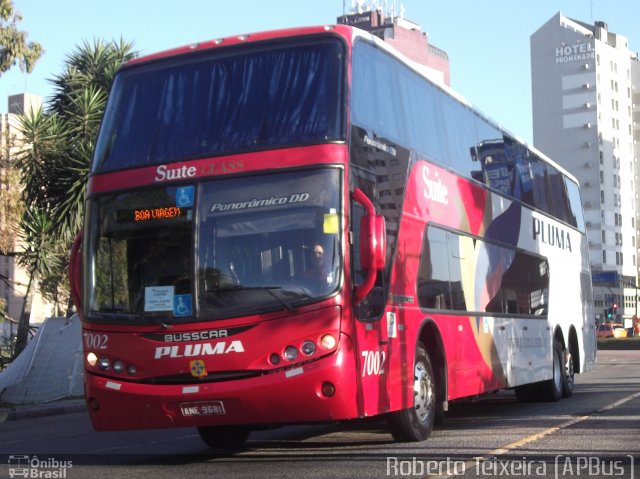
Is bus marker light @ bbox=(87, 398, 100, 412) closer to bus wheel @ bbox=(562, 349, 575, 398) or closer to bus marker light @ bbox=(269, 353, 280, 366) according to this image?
bus marker light @ bbox=(269, 353, 280, 366)

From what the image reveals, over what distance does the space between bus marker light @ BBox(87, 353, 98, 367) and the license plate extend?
0.99 meters

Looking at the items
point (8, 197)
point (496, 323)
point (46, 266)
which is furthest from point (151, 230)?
point (46, 266)

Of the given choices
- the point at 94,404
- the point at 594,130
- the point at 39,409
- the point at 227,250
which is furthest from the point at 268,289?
the point at 594,130

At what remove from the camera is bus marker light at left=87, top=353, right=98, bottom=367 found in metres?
10.1

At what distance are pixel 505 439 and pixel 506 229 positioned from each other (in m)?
4.93

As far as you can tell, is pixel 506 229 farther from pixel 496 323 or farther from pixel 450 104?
pixel 450 104

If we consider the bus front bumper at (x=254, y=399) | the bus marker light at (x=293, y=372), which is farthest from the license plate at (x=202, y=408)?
the bus marker light at (x=293, y=372)

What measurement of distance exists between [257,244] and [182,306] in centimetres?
87

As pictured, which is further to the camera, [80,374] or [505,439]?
[80,374]

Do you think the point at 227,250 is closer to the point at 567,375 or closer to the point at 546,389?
the point at 546,389

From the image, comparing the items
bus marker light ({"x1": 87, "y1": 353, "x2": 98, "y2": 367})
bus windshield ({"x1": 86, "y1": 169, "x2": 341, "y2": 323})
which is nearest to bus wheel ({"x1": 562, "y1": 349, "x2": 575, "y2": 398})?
bus windshield ({"x1": 86, "y1": 169, "x2": 341, "y2": 323})

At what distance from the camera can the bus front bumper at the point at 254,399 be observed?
372 inches

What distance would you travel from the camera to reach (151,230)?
394 inches

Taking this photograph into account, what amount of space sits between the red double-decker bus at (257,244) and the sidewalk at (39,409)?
759 cm
